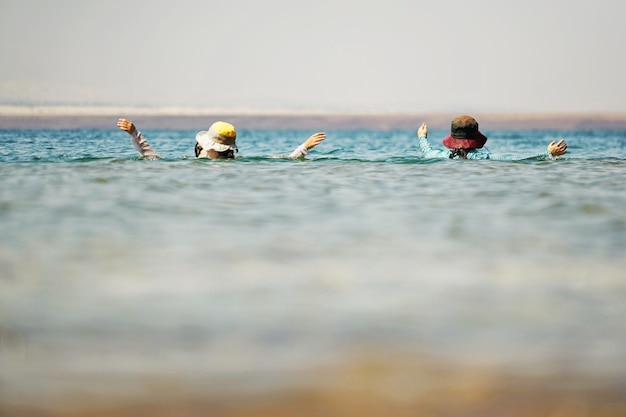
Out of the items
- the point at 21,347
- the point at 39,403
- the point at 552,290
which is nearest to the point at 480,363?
the point at 552,290

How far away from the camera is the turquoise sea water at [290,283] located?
323 cm

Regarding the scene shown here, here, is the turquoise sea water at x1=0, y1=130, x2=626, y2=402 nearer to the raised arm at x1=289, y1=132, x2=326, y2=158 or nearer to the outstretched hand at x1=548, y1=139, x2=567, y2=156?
the raised arm at x1=289, y1=132, x2=326, y2=158

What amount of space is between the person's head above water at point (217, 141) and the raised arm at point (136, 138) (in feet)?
3.07

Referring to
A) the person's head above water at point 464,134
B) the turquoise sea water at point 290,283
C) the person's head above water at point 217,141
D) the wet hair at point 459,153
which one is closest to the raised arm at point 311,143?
the person's head above water at point 217,141

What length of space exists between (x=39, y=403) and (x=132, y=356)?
0.54 metres

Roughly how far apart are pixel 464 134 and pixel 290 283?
905 cm

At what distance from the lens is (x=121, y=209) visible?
24.5 feet

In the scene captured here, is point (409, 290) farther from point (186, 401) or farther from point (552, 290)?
point (186, 401)

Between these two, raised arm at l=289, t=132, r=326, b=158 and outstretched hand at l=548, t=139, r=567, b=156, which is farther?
outstretched hand at l=548, t=139, r=567, b=156

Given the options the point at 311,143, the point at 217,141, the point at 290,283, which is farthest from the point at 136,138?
the point at 290,283

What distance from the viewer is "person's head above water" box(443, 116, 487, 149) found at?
12500 mm

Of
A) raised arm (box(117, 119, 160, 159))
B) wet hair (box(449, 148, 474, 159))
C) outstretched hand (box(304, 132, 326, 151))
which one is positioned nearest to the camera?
raised arm (box(117, 119, 160, 159))

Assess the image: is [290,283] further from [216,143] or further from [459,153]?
[459,153]

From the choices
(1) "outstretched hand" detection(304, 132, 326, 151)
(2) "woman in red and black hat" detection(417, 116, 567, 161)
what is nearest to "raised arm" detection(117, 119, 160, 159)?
(1) "outstretched hand" detection(304, 132, 326, 151)
